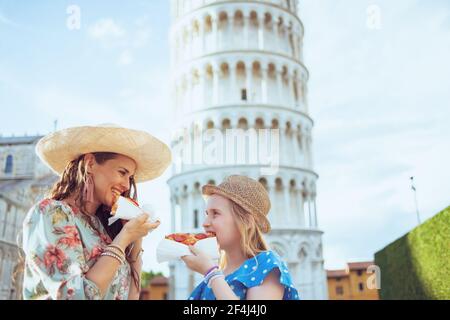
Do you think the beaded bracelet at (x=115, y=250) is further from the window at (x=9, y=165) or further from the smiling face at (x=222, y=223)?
the window at (x=9, y=165)

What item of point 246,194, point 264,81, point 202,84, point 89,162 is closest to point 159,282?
point 202,84

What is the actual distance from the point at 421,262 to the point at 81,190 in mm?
13147

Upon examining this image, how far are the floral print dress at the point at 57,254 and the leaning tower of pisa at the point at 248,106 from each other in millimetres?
25118

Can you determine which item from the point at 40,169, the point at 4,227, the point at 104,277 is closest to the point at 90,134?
the point at 104,277

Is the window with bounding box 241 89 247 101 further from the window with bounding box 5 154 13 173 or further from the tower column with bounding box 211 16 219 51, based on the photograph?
the window with bounding box 5 154 13 173

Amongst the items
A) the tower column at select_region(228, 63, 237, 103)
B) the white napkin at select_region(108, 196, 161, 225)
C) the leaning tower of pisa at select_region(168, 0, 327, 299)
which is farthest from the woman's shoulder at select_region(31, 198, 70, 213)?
the tower column at select_region(228, 63, 237, 103)

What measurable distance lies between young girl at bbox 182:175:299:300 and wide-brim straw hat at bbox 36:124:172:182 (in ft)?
1.62

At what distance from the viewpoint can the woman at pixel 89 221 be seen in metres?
1.96

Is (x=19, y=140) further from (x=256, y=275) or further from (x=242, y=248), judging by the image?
(x=256, y=275)

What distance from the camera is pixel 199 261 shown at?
76.8 inches

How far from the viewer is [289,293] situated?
2.01 metres

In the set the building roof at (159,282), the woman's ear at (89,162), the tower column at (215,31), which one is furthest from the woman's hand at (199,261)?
the building roof at (159,282)

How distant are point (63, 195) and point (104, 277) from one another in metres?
0.50
